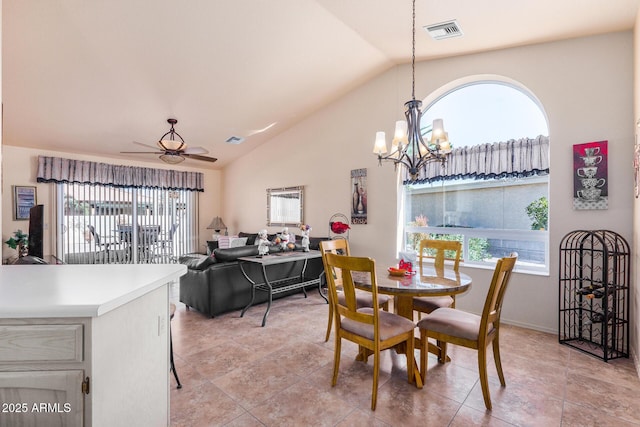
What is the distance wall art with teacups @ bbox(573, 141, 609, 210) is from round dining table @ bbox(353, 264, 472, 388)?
1.69 m

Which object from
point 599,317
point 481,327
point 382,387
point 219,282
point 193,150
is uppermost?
point 193,150

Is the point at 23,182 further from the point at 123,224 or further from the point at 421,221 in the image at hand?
the point at 421,221

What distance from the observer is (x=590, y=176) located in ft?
9.91

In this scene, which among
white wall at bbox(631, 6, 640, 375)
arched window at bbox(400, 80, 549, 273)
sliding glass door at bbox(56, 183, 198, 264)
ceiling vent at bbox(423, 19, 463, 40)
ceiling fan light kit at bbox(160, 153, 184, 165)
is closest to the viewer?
white wall at bbox(631, 6, 640, 375)

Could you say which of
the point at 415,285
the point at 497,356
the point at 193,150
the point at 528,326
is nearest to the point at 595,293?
the point at 528,326

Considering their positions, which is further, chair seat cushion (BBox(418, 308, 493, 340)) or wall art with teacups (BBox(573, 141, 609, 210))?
wall art with teacups (BBox(573, 141, 609, 210))

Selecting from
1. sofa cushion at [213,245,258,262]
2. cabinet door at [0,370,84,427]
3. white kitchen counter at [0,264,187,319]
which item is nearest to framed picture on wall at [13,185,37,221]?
sofa cushion at [213,245,258,262]

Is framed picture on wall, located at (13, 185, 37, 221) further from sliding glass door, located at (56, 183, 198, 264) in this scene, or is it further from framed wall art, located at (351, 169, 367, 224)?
framed wall art, located at (351, 169, 367, 224)

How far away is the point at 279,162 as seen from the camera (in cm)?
627

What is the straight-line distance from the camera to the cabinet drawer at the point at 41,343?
964 mm

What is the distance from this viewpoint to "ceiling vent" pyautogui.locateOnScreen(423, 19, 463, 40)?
10.4 feet

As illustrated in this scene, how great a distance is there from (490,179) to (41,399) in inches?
168

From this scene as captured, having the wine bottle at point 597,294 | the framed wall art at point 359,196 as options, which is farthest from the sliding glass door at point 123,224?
the wine bottle at point 597,294

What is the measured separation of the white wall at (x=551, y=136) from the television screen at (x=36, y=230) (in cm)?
376
